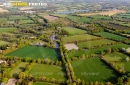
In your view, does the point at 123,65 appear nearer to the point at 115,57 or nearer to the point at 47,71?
the point at 115,57

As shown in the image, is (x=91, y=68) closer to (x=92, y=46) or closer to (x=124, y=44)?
(x=92, y=46)

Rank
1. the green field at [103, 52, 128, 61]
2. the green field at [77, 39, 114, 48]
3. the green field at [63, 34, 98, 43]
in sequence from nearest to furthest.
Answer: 1. the green field at [103, 52, 128, 61]
2. the green field at [77, 39, 114, 48]
3. the green field at [63, 34, 98, 43]

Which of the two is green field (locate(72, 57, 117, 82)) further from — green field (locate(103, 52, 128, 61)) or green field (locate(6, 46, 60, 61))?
green field (locate(6, 46, 60, 61))

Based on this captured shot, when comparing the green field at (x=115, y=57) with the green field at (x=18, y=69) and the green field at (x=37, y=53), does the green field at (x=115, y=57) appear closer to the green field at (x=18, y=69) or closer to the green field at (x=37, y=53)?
the green field at (x=37, y=53)

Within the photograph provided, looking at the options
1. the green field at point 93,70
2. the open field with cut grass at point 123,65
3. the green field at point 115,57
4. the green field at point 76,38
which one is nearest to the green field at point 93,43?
the green field at point 76,38

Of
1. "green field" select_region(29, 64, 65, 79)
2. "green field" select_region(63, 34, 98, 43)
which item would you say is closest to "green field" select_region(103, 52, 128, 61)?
"green field" select_region(29, 64, 65, 79)

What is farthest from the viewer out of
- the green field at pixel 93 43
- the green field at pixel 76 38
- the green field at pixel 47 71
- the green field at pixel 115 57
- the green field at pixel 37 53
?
the green field at pixel 76 38

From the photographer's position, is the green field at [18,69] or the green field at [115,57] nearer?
the green field at [18,69]
